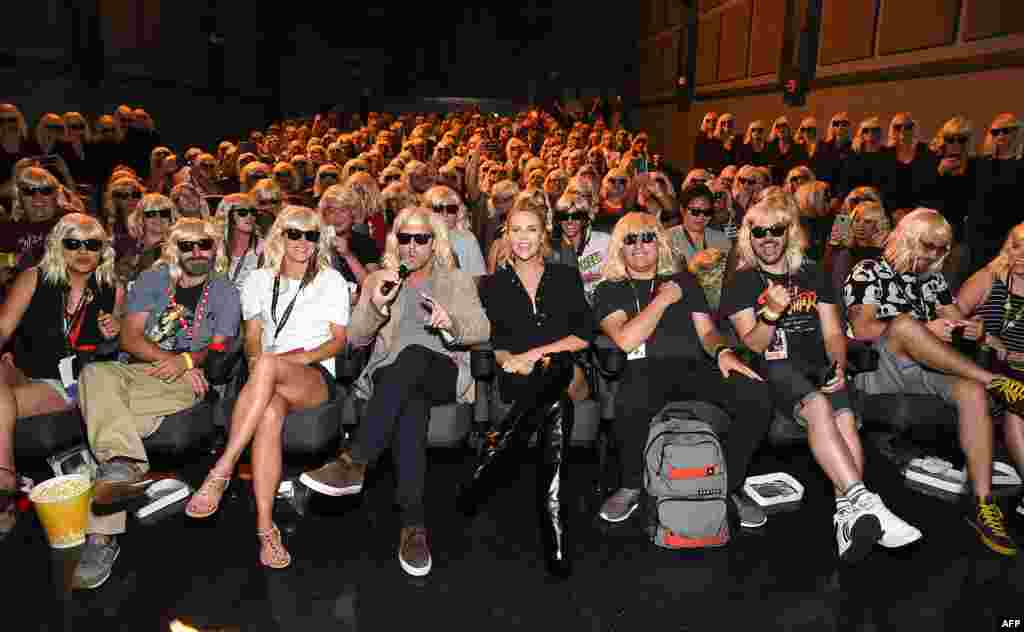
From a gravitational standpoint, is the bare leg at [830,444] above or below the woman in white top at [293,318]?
below

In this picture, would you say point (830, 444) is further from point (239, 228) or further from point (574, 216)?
point (239, 228)

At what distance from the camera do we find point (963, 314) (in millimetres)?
3586

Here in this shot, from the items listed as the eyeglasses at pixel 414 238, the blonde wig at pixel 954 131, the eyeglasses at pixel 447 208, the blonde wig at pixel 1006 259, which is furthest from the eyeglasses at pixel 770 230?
the blonde wig at pixel 954 131

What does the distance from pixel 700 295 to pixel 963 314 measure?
4.49ft

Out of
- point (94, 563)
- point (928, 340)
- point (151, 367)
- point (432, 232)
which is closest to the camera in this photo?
point (94, 563)

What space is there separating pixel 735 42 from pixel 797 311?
45.9 feet

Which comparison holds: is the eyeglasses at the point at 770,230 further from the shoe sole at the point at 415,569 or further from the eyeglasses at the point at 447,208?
the eyeglasses at the point at 447,208

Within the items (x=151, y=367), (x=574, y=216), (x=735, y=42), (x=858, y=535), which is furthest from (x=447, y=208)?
(x=735, y=42)

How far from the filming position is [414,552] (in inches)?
114

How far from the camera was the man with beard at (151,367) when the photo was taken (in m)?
2.90

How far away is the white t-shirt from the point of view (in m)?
3.31

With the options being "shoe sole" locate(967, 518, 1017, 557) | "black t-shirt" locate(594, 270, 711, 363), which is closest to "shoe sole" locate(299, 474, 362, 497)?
"black t-shirt" locate(594, 270, 711, 363)

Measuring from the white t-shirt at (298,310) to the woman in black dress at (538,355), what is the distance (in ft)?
2.38

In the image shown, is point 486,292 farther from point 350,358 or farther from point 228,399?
point 228,399
